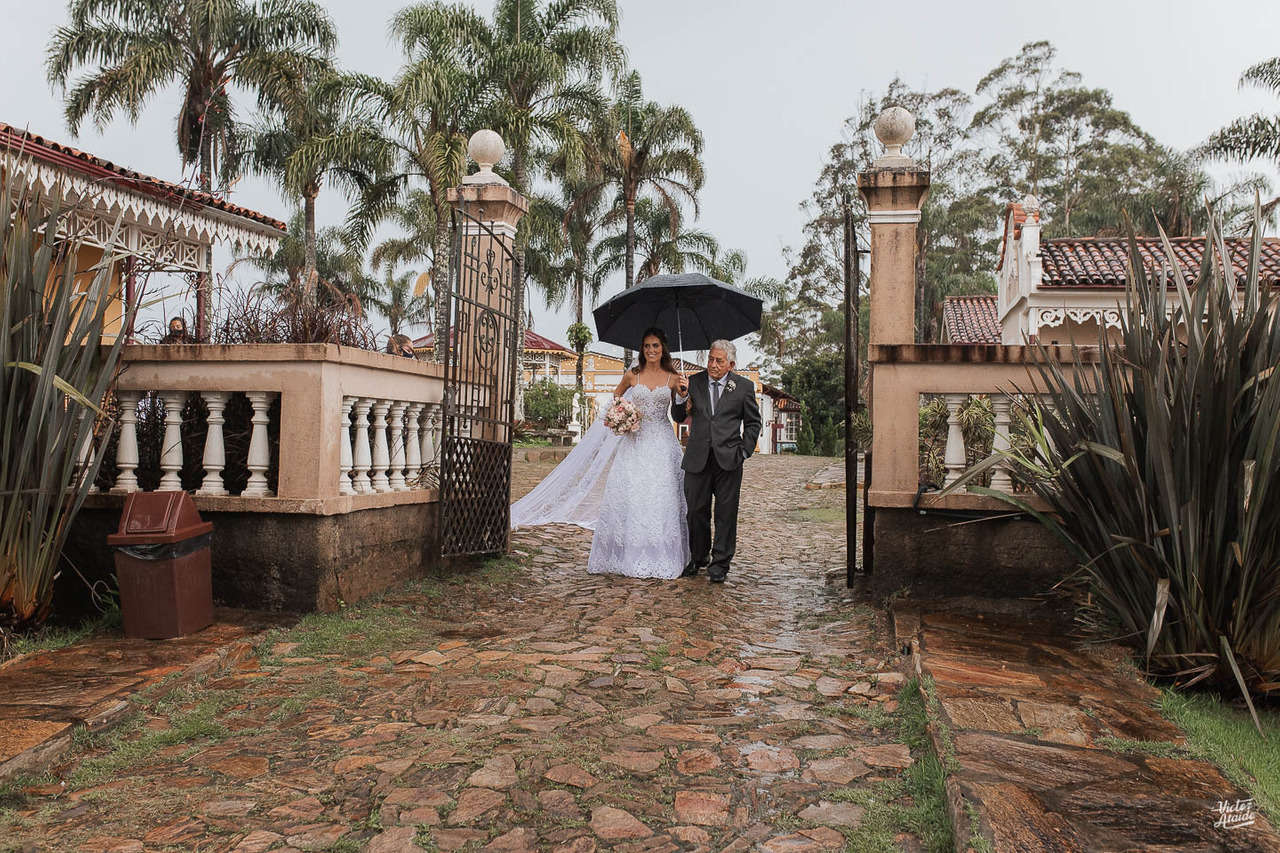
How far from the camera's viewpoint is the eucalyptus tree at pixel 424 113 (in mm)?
21734

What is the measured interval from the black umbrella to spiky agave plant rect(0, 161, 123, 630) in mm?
3886

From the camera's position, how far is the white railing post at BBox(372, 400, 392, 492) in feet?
19.9

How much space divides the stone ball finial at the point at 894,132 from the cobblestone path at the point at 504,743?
318cm

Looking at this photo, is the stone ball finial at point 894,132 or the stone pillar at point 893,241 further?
the stone ball finial at point 894,132

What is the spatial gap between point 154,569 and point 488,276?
11.6 ft

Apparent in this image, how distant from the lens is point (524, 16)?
82.7 ft

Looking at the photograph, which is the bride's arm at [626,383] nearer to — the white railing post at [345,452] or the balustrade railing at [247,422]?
the balustrade railing at [247,422]

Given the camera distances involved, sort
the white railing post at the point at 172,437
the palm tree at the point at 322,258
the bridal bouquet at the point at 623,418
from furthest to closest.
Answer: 1. the palm tree at the point at 322,258
2. the bridal bouquet at the point at 623,418
3. the white railing post at the point at 172,437

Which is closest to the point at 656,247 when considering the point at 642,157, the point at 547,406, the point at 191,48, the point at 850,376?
the point at 642,157

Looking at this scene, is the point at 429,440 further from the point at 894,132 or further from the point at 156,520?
the point at 894,132

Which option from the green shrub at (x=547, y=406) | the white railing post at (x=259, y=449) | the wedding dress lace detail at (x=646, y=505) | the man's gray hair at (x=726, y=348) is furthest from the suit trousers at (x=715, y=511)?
the green shrub at (x=547, y=406)

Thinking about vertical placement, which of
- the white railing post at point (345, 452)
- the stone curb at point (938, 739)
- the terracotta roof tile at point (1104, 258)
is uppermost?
the terracotta roof tile at point (1104, 258)

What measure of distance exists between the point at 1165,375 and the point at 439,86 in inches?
817

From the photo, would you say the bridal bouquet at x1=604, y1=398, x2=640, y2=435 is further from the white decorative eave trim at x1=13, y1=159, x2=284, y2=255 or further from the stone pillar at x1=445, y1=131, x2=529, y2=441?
the white decorative eave trim at x1=13, y1=159, x2=284, y2=255
